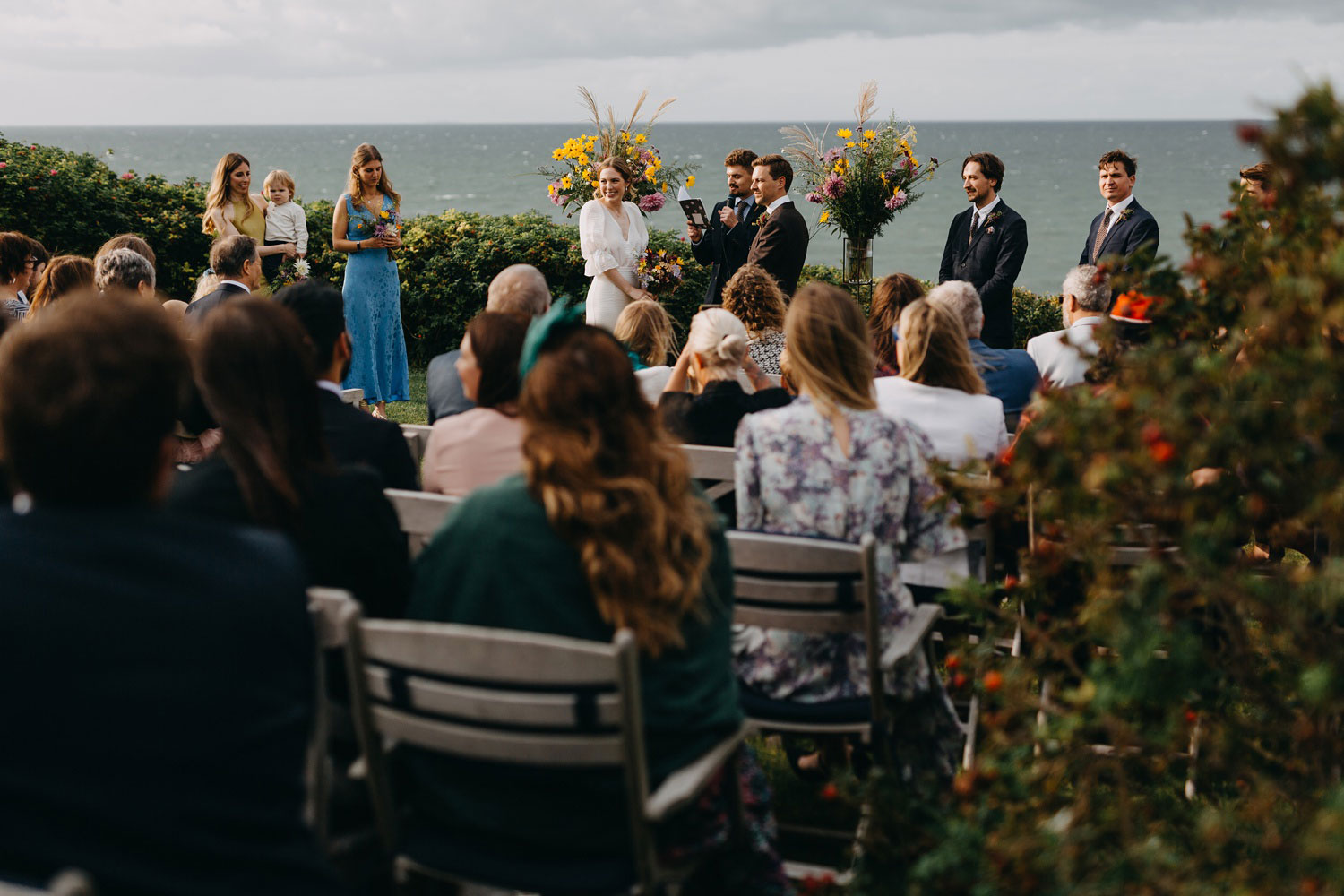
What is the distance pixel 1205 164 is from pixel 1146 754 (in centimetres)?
13803

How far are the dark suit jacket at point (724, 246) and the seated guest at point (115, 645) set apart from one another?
6758 millimetres

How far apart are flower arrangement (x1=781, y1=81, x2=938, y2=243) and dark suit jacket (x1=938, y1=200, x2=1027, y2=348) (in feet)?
3.87

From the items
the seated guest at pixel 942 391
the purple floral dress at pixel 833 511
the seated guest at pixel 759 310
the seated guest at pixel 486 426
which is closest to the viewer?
the purple floral dress at pixel 833 511

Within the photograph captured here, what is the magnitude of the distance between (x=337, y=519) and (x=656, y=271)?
21.0 ft

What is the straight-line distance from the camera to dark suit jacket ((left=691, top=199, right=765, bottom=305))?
27.7 ft

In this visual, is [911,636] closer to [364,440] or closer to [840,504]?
[840,504]

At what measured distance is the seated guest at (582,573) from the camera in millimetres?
2330

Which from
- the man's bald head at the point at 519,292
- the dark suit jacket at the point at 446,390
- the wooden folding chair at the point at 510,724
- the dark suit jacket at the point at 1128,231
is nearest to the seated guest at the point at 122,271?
the dark suit jacket at the point at 446,390

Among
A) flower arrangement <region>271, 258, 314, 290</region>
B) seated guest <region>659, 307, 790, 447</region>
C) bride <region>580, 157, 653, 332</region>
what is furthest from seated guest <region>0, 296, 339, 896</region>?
flower arrangement <region>271, 258, 314, 290</region>

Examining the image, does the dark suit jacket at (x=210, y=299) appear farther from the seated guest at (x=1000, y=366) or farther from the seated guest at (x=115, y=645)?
the seated guest at (x=115, y=645)

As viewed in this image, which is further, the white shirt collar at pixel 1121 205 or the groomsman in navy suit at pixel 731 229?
the groomsman in navy suit at pixel 731 229

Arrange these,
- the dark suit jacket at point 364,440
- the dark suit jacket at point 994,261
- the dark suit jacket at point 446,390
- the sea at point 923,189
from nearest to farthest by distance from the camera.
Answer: the dark suit jacket at point 364,440 < the dark suit jacket at point 446,390 < the dark suit jacket at point 994,261 < the sea at point 923,189

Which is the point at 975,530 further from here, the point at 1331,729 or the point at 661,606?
the point at 661,606

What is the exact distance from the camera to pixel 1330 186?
1.97 metres
